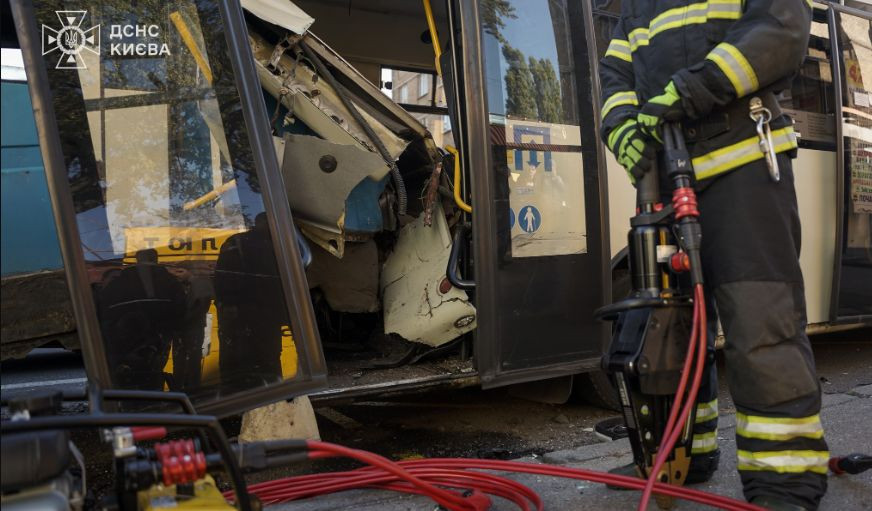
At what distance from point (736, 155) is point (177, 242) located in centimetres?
180

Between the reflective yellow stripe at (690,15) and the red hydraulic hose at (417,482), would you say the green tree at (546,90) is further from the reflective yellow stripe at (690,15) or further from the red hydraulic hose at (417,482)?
the red hydraulic hose at (417,482)

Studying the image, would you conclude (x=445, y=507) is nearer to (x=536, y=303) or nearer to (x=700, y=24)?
(x=536, y=303)

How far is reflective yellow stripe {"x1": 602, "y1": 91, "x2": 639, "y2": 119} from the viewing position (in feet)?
7.84

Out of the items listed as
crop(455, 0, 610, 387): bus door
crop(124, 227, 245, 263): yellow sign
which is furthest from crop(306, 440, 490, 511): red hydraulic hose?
crop(455, 0, 610, 387): bus door

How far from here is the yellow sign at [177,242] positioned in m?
2.28

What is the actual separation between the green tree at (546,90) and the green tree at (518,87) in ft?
0.11

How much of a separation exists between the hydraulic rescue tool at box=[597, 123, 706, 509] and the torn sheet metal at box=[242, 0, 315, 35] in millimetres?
1949

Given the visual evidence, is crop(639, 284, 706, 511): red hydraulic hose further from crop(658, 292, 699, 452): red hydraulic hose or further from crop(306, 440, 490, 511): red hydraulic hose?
crop(306, 440, 490, 511): red hydraulic hose

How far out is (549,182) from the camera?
334 cm

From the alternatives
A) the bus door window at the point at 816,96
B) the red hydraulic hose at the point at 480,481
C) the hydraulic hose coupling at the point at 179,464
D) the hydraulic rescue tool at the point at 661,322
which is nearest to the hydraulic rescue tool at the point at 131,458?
the hydraulic hose coupling at the point at 179,464

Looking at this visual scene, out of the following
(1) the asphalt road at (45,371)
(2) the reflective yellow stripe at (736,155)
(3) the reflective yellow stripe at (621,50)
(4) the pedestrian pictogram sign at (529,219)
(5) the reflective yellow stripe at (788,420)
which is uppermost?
(3) the reflective yellow stripe at (621,50)

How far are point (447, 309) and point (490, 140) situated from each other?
35.3 inches

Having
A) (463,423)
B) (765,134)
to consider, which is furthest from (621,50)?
(463,423)

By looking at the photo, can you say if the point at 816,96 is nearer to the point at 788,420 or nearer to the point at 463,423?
the point at 463,423
